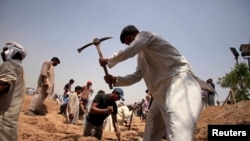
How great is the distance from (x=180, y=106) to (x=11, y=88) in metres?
1.89

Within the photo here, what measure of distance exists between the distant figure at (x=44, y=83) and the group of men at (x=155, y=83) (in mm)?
3847

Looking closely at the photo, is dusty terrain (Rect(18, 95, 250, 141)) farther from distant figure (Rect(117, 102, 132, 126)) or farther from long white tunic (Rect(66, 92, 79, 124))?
distant figure (Rect(117, 102, 132, 126))

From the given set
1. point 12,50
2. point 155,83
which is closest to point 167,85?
point 155,83

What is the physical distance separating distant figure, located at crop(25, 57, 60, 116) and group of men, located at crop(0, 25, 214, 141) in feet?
12.6

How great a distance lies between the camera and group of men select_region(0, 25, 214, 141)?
226 centimetres

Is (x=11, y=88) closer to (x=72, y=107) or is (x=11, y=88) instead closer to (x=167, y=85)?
(x=167, y=85)

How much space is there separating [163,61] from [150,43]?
240 mm

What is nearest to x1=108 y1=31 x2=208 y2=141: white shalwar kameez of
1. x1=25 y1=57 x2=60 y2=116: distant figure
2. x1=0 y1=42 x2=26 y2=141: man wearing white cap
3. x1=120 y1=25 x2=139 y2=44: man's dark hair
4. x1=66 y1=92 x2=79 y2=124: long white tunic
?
x1=120 y1=25 x2=139 y2=44: man's dark hair

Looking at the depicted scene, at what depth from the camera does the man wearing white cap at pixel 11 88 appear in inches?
106

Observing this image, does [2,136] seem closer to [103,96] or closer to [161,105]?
[161,105]

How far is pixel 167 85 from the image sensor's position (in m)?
2.54

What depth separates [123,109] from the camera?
9734 millimetres

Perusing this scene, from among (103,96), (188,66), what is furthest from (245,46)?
(188,66)

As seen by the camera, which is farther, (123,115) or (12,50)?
(123,115)
